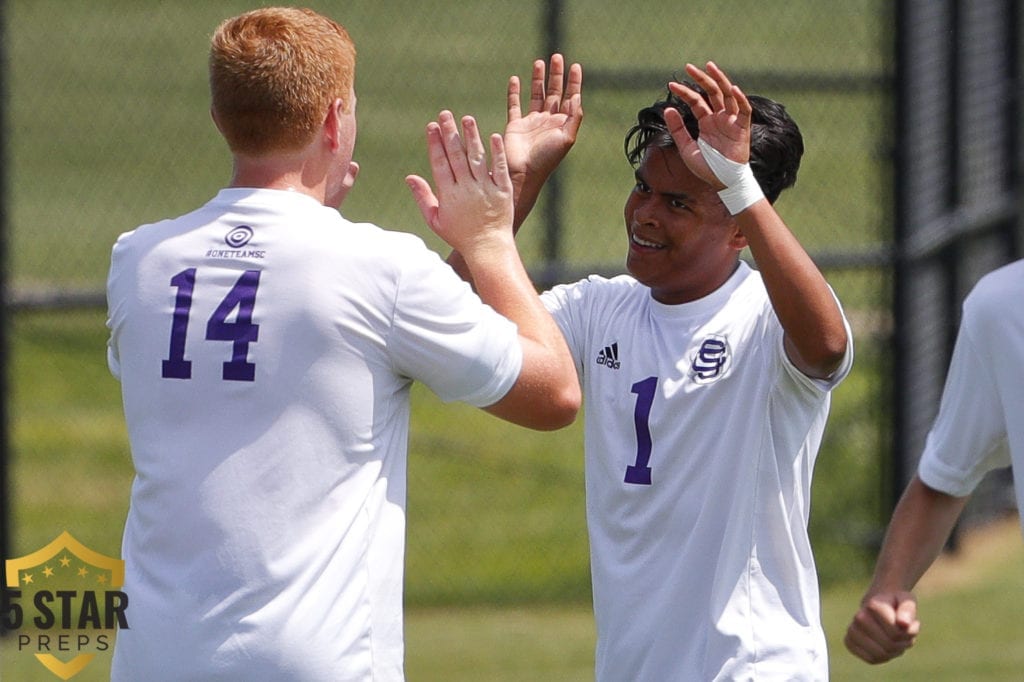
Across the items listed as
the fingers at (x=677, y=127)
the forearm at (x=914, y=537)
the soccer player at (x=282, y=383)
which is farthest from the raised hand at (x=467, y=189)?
the forearm at (x=914, y=537)

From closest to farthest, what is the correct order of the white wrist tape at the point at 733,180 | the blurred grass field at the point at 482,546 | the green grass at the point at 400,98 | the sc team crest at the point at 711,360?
the white wrist tape at the point at 733,180
the sc team crest at the point at 711,360
the blurred grass field at the point at 482,546
the green grass at the point at 400,98

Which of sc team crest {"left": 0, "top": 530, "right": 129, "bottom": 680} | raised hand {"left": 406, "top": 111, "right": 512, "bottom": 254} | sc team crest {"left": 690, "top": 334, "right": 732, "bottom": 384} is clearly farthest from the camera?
sc team crest {"left": 0, "top": 530, "right": 129, "bottom": 680}

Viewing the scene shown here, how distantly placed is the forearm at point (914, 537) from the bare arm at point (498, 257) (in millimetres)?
753

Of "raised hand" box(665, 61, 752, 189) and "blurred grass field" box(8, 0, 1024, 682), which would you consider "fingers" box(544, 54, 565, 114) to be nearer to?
"raised hand" box(665, 61, 752, 189)

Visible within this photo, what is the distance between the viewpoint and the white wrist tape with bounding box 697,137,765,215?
8.96 feet

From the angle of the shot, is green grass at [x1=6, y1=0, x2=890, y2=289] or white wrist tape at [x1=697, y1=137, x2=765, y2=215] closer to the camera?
white wrist tape at [x1=697, y1=137, x2=765, y2=215]

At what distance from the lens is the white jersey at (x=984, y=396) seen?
2.63 m

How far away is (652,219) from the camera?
123 inches

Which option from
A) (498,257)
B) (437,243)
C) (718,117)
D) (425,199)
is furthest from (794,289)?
(437,243)

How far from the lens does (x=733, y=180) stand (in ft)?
9.02

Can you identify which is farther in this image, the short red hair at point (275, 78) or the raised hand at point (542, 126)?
the raised hand at point (542, 126)

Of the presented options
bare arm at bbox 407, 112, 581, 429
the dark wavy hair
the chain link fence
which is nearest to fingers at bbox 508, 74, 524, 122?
the dark wavy hair

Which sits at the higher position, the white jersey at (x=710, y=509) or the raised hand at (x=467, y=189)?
the raised hand at (x=467, y=189)

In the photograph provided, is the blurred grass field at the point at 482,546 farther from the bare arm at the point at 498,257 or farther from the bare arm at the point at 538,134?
the bare arm at the point at 498,257
